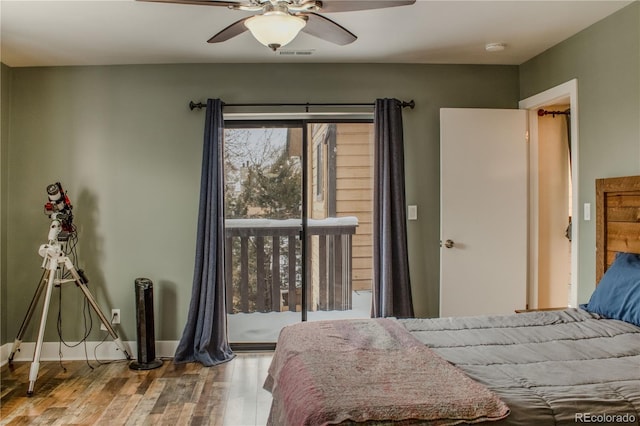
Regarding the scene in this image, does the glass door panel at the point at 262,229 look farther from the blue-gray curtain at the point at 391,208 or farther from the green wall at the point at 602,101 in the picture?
the green wall at the point at 602,101

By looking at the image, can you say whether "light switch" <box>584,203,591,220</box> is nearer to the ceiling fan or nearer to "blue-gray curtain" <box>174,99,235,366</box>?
the ceiling fan

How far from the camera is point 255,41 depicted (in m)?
3.47

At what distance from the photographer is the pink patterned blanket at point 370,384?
1.46 metres

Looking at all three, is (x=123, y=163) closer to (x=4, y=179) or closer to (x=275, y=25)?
(x=4, y=179)

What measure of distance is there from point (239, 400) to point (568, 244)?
3.13m

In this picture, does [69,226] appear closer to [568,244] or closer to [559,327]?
[559,327]

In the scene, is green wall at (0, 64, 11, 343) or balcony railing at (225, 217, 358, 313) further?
balcony railing at (225, 217, 358, 313)

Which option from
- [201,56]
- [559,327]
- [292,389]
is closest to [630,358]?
[559,327]

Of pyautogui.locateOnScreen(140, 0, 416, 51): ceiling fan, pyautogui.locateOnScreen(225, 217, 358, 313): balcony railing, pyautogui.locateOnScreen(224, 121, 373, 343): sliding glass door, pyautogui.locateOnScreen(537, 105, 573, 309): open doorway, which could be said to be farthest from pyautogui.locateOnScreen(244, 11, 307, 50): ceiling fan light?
pyautogui.locateOnScreen(537, 105, 573, 309): open doorway

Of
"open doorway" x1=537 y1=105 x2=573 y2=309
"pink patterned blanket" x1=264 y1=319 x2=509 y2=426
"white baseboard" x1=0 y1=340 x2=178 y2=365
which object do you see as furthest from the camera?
"open doorway" x1=537 y1=105 x2=573 y2=309

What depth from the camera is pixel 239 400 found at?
312cm

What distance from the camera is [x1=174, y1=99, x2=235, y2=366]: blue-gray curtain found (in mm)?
3893

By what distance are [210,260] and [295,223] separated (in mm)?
840

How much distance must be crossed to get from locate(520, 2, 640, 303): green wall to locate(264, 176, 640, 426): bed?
10.2 inches
